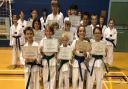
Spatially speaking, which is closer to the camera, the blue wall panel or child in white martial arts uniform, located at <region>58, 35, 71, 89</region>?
child in white martial arts uniform, located at <region>58, 35, 71, 89</region>

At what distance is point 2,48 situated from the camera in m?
10.2

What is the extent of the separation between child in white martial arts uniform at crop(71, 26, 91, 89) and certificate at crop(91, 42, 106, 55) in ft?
0.46

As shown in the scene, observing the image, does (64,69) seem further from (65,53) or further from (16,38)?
(16,38)

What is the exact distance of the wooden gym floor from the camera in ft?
23.0

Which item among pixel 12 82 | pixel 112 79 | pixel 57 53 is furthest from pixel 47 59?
pixel 112 79

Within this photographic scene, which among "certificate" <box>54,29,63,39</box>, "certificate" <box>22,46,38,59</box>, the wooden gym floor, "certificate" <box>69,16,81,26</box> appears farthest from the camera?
the wooden gym floor

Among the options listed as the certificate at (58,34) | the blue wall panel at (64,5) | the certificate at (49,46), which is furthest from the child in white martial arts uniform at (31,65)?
the blue wall panel at (64,5)

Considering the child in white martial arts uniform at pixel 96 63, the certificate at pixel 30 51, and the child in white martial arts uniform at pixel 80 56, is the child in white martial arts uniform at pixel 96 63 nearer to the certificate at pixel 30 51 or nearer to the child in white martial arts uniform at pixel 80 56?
the child in white martial arts uniform at pixel 80 56

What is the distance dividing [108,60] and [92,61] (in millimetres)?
2256

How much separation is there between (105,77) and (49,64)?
2.24m

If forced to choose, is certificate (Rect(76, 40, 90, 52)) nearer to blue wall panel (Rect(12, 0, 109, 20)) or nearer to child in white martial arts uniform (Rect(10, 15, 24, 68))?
child in white martial arts uniform (Rect(10, 15, 24, 68))

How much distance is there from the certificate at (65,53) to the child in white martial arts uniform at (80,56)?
0.15 meters

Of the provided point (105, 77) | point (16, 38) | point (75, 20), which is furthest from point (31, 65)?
point (105, 77)

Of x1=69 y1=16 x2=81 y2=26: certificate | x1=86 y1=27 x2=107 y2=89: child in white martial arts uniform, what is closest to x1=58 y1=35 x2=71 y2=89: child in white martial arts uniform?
x1=86 y1=27 x2=107 y2=89: child in white martial arts uniform
